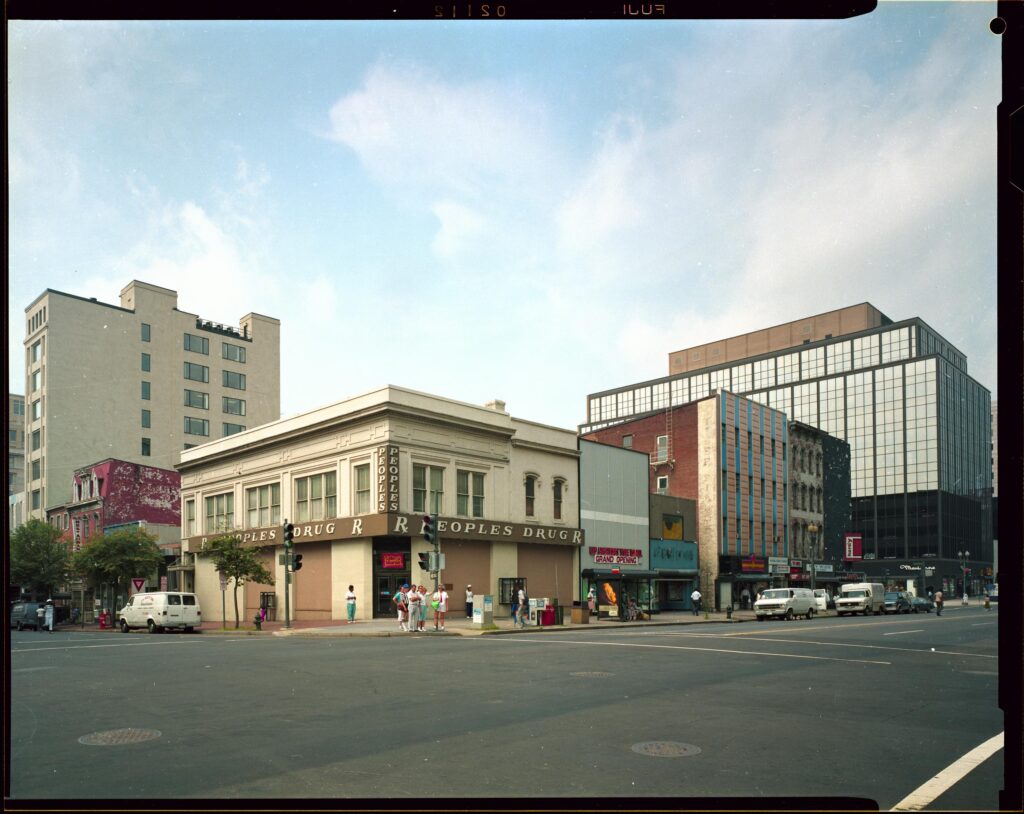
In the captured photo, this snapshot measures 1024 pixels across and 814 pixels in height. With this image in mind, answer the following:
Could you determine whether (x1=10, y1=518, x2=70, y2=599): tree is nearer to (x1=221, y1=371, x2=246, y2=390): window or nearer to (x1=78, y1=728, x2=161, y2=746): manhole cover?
(x1=221, y1=371, x2=246, y2=390): window

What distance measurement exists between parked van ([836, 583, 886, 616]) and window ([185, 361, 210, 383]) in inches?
1788

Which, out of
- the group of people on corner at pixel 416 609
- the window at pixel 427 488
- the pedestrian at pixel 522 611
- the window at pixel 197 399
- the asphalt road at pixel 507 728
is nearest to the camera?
the asphalt road at pixel 507 728

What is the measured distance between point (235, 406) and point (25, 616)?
25096 millimetres

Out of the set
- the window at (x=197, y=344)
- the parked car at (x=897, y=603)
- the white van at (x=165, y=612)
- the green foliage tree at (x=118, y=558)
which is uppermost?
the window at (x=197, y=344)

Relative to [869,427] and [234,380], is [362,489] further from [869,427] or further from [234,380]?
[869,427]

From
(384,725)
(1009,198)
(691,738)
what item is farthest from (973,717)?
(1009,198)

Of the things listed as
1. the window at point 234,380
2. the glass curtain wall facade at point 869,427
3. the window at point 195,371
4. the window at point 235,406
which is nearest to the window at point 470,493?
the window at point 234,380

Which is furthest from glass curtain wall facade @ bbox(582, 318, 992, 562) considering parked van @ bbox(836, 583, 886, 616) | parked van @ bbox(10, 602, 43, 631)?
parked van @ bbox(10, 602, 43, 631)

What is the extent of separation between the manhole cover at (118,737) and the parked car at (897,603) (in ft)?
163

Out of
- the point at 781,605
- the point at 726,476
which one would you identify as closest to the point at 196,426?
the point at 726,476

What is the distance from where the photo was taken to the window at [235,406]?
66.4m

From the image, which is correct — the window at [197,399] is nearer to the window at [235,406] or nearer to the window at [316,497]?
the window at [235,406]

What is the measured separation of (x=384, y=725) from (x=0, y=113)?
7765 mm

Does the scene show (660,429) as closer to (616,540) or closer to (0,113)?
(616,540)
